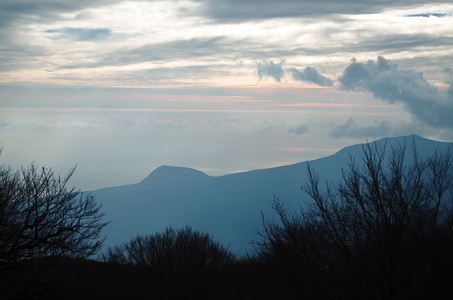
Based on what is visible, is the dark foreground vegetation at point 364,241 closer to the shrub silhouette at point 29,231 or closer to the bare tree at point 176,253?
the shrub silhouette at point 29,231

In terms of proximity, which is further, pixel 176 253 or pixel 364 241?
pixel 176 253

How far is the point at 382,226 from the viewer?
13.1 metres

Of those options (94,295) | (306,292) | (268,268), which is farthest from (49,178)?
(268,268)

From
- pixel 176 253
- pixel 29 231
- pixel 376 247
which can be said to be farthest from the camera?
pixel 176 253

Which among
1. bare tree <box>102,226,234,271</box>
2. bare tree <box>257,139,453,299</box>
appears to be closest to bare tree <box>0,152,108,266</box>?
bare tree <box>257,139,453,299</box>

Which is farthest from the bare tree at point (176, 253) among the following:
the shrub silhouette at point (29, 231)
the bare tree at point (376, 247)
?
the bare tree at point (376, 247)

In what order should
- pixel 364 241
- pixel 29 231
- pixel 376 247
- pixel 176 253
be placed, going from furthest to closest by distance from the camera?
pixel 176 253 < pixel 29 231 < pixel 364 241 < pixel 376 247

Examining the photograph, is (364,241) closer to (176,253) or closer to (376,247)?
(376,247)

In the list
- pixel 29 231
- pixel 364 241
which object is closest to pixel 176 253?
pixel 29 231

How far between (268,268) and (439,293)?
28.9 m

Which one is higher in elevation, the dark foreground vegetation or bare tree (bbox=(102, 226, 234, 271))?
the dark foreground vegetation

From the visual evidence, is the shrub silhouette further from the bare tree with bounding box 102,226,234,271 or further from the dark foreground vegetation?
the bare tree with bounding box 102,226,234,271

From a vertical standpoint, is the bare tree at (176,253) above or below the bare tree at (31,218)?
below

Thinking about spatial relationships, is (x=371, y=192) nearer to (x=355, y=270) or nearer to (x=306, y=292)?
(x=355, y=270)
